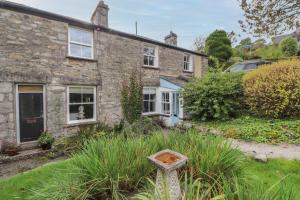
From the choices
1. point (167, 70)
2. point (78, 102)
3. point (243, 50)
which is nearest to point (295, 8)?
point (167, 70)

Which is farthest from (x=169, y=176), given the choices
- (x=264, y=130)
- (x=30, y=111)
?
→ (x=30, y=111)

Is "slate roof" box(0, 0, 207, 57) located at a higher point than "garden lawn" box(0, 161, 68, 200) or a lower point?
higher

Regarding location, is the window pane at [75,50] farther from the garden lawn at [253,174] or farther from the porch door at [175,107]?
the porch door at [175,107]

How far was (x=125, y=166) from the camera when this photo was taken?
3135mm

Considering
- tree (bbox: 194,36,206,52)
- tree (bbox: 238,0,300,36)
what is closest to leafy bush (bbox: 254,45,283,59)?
tree (bbox: 194,36,206,52)

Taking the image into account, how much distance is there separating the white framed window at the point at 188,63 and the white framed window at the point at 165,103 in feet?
12.6

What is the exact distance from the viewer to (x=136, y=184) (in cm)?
312

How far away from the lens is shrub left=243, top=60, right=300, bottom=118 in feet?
24.8

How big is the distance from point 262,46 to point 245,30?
17.7 metres

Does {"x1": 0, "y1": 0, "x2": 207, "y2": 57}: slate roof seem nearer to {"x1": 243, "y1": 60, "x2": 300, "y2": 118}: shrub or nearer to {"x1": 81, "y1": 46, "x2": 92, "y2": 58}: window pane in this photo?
{"x1": 81, "y1": 46, "x2": 92, "y2": 58}: window pane

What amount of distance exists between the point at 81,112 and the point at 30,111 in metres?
2.32

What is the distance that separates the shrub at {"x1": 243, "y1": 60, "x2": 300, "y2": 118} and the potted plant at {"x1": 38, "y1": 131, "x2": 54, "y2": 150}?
340 inches

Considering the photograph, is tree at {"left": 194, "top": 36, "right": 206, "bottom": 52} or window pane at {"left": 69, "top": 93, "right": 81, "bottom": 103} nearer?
window pane at {"left": 69, "top": 93, "right": 81, "bottom": 103}

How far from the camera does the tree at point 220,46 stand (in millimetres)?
26703
